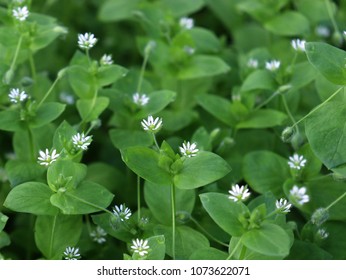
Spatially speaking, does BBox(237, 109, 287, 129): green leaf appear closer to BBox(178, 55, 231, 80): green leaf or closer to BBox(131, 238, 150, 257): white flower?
BBox(178, 55, 231, 80): green leaf

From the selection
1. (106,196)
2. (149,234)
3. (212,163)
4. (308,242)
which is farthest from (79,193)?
(308,242)

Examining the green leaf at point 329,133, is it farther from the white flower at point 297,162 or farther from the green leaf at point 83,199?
the green leaf at point 83,199

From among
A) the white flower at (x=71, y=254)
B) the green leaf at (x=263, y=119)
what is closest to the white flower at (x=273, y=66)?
the green leaf at (x=263, y=119)

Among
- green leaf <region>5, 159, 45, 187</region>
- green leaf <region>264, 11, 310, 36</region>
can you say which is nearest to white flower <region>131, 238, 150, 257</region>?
green leaf <region>5, 159, 45, 187</region>

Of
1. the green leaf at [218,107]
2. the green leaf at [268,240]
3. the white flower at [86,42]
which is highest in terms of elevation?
the white flower at [86,42]

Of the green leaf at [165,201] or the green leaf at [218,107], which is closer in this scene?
the green leaf at [165,201]
